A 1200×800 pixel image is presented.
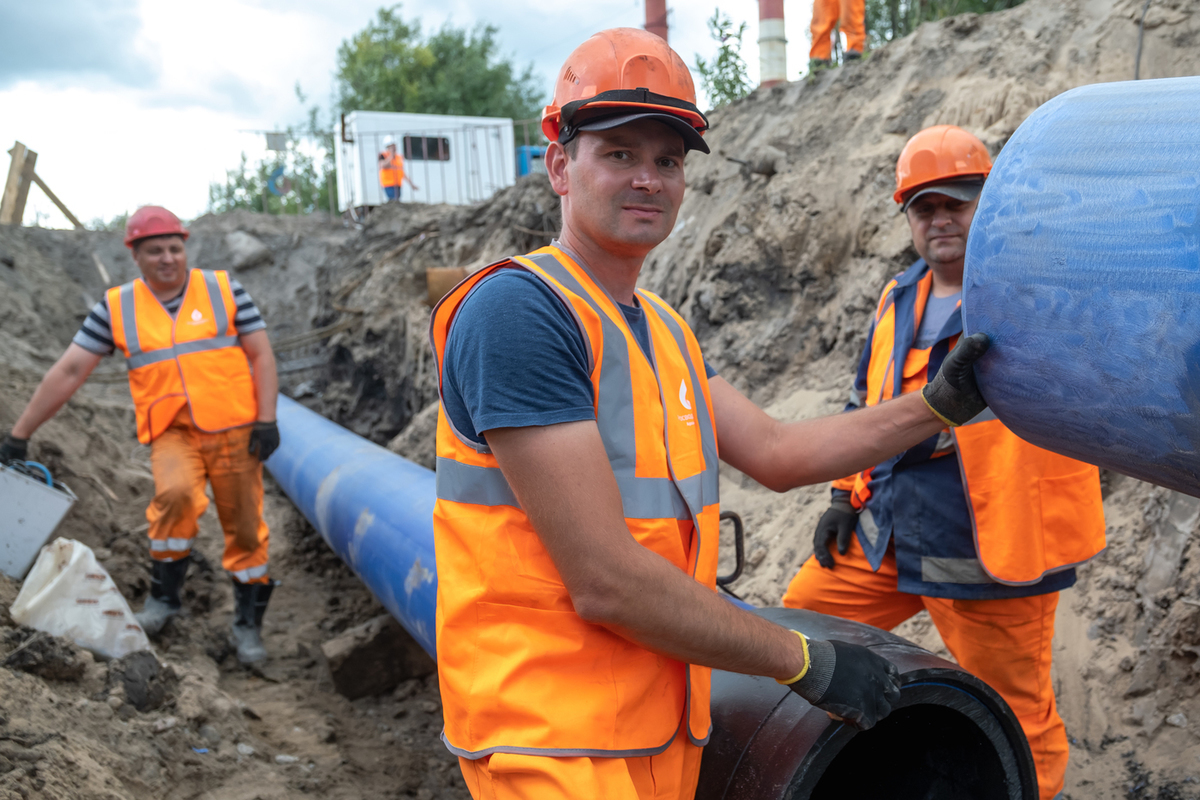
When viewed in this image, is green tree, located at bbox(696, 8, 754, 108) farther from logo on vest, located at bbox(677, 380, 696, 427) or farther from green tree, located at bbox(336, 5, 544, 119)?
green tree, located at bbox(336, 5, 544, 119)

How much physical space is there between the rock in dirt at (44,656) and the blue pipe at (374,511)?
127cm

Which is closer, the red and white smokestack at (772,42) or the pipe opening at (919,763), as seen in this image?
the pipe opening at (919,763)

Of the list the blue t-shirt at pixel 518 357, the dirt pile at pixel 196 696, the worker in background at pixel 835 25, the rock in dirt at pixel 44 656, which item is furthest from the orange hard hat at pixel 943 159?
the worker in background at pixel 835 25

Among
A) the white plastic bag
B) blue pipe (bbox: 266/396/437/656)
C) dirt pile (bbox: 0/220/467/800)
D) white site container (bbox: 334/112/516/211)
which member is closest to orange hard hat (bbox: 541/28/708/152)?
blue pipe (bbox: 266/396/437/656)

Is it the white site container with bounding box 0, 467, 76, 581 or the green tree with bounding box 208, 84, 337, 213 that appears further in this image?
the green tree with bounding box 208, 84, 337, 213

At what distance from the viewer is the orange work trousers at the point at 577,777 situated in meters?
1.44

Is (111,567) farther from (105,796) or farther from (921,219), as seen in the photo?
(921,219)

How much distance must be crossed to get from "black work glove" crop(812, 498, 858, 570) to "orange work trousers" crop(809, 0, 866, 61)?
5.48 m

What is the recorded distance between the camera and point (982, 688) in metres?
1.83

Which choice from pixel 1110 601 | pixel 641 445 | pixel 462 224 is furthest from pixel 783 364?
pixel 462 224

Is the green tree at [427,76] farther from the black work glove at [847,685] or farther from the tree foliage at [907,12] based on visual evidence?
the black work glove at [847,685]

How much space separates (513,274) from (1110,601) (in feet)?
9.60

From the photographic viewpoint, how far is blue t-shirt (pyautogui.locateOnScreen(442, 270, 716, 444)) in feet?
4.56

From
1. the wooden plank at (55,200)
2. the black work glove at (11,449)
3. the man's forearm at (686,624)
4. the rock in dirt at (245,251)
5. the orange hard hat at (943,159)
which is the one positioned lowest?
the black work glove at (11,449)
